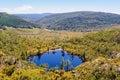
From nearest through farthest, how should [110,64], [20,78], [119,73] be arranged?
→ [20,78]
[119,73]
[110,64]

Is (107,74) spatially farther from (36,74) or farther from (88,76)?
(36,74)

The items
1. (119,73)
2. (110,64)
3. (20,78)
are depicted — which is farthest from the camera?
(110,64)

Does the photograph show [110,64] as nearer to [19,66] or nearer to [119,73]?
[119,73]

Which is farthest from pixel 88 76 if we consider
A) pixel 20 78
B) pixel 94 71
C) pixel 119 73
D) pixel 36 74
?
pixel 20 78

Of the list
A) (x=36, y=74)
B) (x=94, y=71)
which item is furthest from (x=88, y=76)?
(x=36, y=74)

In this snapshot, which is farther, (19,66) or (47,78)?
(19,66)

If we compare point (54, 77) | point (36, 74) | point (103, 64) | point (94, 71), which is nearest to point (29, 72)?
point (36, 74)

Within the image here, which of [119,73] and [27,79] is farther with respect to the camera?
[119,73]

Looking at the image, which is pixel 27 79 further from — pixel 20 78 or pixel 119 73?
pixel 119 73
